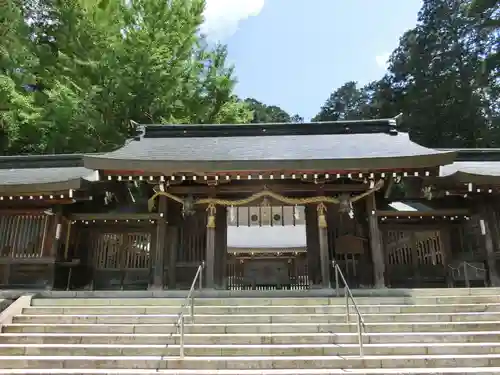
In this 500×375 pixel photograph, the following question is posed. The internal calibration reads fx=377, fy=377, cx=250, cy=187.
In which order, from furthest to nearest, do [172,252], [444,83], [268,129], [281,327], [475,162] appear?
[444,83], [268,129], [475,162], [172,252], [281,327]

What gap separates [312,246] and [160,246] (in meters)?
3.84

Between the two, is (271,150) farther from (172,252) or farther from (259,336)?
(259,336)

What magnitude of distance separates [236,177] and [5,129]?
15.2 metres

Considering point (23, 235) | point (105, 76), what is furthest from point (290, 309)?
point (105, 76)

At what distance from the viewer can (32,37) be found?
19.7m

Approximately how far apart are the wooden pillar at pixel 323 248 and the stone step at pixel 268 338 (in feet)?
9.29

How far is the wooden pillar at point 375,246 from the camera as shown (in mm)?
8734

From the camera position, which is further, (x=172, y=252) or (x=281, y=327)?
(x=172, y=252)

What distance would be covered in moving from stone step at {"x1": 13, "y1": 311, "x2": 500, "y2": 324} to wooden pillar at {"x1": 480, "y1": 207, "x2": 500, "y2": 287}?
10.2 ft

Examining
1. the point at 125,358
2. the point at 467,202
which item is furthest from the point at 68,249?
the point at 467,202

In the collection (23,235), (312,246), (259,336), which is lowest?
(259,336)

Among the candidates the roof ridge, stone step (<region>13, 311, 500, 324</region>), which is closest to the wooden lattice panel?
stone step (<region>13, 311, 500, 324</region>)

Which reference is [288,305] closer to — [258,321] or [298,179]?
[258,321]

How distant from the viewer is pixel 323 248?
894 cm
